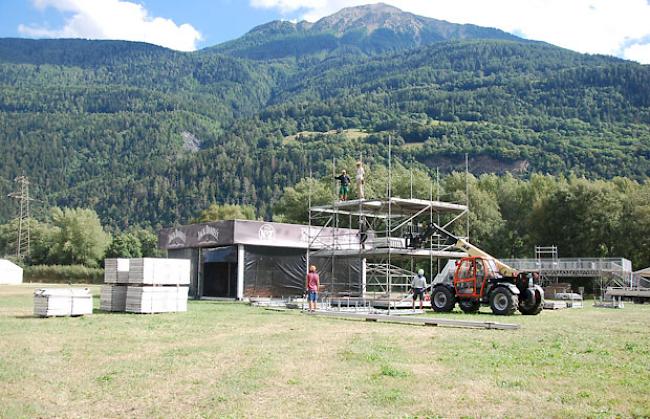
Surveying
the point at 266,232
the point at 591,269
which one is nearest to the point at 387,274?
the point at 266,232

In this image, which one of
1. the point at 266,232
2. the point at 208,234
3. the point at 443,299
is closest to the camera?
the point at 443,299

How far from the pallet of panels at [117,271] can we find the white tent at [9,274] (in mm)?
57282

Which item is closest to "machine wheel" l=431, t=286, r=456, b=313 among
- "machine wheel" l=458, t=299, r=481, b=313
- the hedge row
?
"machine wheel" l=458, t=299, r=481, b=313

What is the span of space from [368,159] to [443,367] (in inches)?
5426

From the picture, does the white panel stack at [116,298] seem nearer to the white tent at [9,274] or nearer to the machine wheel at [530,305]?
the machine wheel at [530,305]

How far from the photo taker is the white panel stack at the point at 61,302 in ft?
64.4

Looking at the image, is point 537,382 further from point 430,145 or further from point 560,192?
point 430,145

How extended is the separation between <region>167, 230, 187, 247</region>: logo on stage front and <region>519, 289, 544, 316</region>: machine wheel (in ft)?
70.8

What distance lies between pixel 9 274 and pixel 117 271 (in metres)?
60.5

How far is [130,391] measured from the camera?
8.99 m

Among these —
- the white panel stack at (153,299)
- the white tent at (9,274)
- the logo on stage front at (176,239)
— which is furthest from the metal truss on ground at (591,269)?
the white tent at (9,274)

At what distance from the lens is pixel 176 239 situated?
1583 inches

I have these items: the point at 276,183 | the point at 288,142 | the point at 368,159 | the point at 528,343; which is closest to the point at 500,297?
the point at 528,343

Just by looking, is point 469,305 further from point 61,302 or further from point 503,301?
point 61,302
